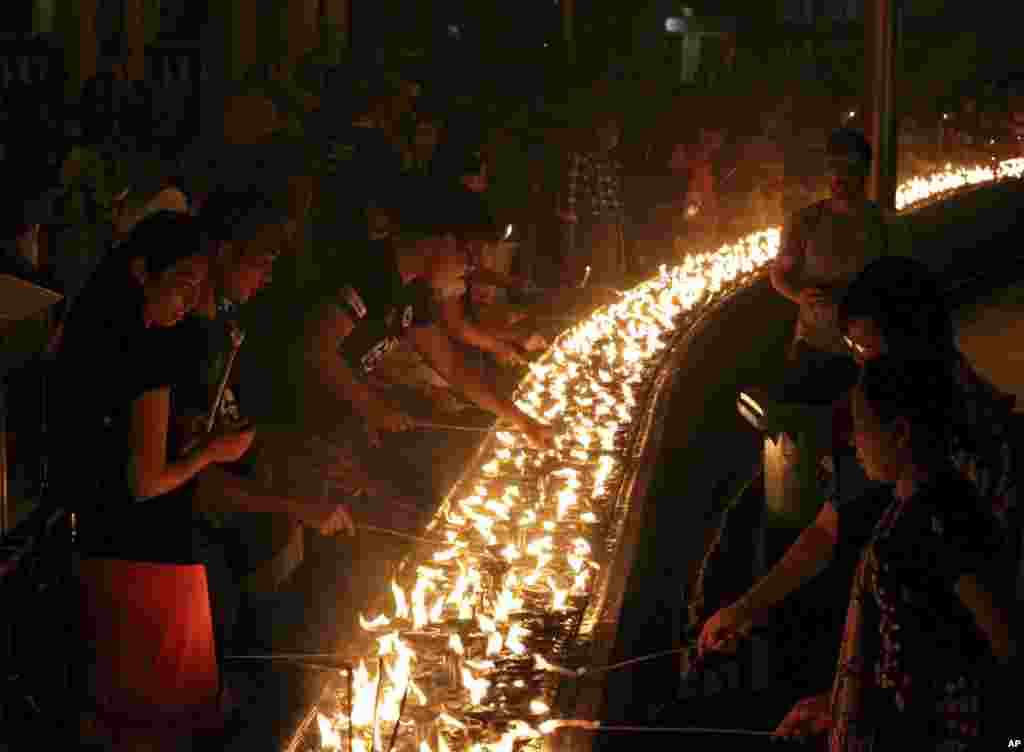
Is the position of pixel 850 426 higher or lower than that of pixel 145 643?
higher

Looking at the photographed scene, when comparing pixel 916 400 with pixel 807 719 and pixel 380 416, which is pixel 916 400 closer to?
pixel 807 719

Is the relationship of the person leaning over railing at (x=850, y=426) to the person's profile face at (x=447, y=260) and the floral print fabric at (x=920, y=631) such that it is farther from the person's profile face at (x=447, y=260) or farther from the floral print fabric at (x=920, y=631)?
the person's profile face at (x=447, y=260)

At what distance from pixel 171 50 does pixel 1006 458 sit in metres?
10.6

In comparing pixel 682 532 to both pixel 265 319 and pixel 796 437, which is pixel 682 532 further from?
pixel 265 319

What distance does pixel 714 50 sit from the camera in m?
35.2

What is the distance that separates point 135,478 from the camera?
15.5 feet

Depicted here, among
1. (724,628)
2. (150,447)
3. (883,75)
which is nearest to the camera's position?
(724,628)

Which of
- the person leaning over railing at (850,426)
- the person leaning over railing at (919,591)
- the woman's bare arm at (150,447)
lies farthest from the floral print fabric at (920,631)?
the woman's bare arm at (150,447)

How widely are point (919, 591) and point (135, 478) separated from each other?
81.3 inches

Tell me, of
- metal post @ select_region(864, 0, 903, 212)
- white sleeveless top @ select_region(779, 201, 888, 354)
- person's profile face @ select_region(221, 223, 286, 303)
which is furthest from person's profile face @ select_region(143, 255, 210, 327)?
metal post @ select_region(864, 0, 903, 212)

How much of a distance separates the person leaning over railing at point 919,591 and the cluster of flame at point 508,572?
1113 mm

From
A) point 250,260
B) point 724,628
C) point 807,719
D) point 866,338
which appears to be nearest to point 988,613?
point 807,719

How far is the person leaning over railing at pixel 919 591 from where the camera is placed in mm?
3646

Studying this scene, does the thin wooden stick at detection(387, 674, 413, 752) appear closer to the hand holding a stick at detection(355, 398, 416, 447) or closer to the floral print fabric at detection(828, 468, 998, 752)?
the floral print fabric at detection(828, 468, 998, 752)
